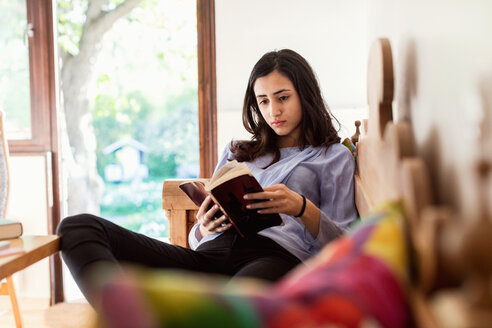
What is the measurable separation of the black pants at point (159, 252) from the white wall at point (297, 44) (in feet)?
3.43

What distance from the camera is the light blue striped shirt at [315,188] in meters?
1.45

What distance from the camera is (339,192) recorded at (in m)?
1.56

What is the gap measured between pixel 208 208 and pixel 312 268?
1.00 m

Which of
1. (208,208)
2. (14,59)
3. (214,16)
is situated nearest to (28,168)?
(14,59)

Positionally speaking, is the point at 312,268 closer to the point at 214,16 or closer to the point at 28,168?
the point at 214,16

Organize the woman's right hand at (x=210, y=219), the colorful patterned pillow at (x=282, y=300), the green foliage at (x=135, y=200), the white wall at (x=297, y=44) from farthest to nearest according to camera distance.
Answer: the green foliage at (x=135, y=200) < the white wall at (x=297, y=44) < the woman's right hand at (x=210, y=219) < the colorful patterned pillow at (x=282, y=300)

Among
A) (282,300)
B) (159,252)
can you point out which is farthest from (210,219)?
(282,300)

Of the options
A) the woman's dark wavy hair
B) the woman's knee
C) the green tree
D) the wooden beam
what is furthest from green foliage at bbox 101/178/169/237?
the woman's knee

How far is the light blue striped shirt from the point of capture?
57.1 inches

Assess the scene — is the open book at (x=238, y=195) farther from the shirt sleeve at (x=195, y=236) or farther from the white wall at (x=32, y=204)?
the white wall at (x=32, y=204)

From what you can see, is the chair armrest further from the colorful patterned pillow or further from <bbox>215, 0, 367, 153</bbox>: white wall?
the colorful patterned pillow

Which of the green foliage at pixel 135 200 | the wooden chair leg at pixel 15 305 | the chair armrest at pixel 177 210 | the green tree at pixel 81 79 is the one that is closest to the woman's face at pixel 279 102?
the chair armrest at pixel 177 210

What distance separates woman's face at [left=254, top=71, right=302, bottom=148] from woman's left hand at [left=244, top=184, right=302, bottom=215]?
0.42m

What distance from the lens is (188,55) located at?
14.5 feet
